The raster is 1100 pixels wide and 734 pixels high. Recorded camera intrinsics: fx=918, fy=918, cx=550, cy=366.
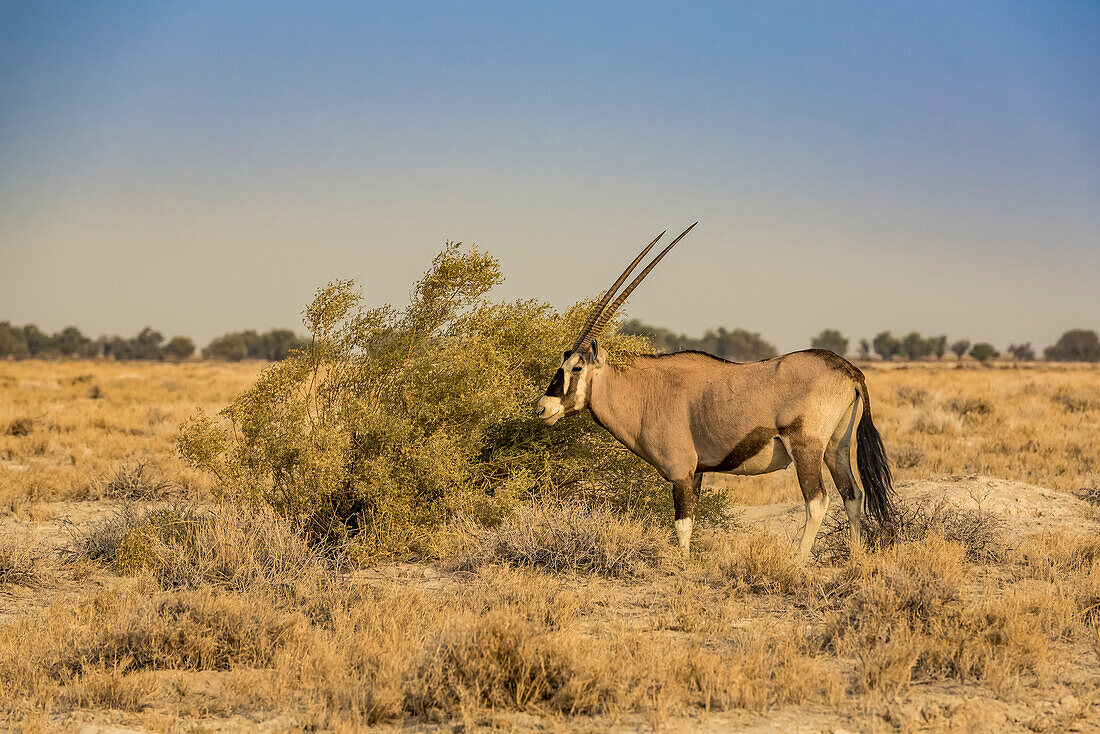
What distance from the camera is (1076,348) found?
119m

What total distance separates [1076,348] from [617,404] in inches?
5075

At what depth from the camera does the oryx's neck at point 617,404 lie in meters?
9.52

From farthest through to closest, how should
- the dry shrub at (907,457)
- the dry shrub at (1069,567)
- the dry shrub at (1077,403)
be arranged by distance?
the dry shrub at (1077,403)
the dry shrub at (907,457)
the dry shrub at (1069,567)

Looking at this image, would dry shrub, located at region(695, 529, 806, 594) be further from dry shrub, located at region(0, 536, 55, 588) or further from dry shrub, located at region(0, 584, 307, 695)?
dry shrub, located at region(0, 536, 55, 588)

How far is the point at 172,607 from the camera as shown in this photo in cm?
676

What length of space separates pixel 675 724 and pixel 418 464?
4938 millimetres

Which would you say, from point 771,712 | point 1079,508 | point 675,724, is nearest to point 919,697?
point 771,712

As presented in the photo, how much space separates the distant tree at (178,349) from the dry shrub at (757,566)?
380 ft

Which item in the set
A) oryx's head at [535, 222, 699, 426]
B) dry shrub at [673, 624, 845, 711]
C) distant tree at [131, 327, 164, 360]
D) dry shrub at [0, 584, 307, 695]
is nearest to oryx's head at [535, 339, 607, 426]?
oryx's head at [535, 222, 699, 426]

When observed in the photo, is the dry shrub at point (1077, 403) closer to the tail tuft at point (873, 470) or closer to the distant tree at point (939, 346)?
the tail tuft at point (873, 470)

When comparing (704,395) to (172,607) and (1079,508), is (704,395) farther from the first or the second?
(1079,508)

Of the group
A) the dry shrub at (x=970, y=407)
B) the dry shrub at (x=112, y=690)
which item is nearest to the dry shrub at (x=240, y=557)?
the dry shrub at (x=112, y=690)

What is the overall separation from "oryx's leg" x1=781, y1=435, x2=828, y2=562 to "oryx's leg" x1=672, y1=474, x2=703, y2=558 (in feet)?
3.46

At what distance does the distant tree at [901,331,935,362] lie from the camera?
4833 inches
